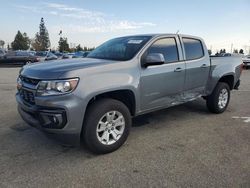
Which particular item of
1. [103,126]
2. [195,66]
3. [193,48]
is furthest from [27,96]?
[193,48]

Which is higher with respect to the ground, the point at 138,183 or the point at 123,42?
the point at 123,42

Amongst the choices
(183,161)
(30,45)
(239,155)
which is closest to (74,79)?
(183,161)

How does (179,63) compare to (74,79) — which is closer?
(74,79)

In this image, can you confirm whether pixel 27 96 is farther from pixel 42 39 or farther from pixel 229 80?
pixel 42 39

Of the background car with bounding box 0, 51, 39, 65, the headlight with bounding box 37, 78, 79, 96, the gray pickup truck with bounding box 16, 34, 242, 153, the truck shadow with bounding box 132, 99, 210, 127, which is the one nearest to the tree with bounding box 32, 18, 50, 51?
the background car with bounding box 0, 51, 39, 65

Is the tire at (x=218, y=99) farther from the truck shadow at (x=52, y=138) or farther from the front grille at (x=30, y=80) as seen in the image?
the front grille at (x=30, y=80)

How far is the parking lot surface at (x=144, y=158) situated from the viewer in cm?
326

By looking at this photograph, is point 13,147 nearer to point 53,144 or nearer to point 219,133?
point 53,144

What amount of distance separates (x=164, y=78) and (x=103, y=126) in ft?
4.84

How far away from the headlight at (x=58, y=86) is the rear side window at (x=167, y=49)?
63.7 inches

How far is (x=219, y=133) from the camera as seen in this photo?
16.3 feet

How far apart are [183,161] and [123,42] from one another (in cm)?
246

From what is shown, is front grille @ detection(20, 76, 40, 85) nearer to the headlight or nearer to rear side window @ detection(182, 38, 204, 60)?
the headlight

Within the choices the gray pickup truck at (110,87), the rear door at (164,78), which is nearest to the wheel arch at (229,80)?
the gray pickup truck at (110,87)
